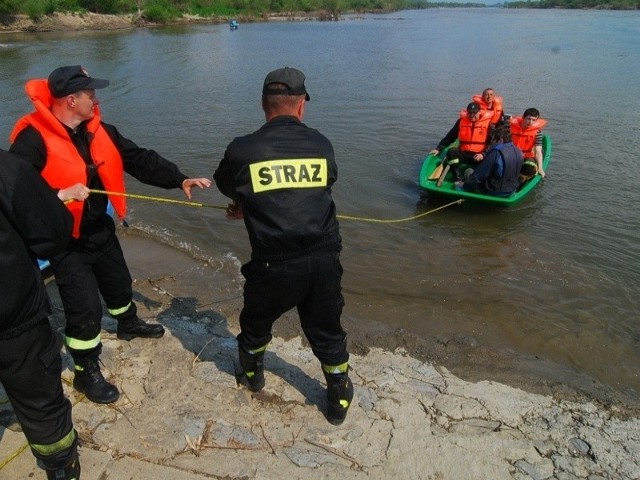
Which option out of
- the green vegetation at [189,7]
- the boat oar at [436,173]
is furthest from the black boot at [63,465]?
the green vegetation at [189,7]

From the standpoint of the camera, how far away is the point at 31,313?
2.24 meters

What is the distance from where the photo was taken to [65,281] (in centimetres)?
314

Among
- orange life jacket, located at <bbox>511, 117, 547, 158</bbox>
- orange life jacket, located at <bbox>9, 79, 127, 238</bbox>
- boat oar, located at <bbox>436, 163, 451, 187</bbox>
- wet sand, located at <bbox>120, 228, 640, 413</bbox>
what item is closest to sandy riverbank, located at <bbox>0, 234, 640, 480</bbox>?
wet sand, located at <bbox>120, 228, 640, 413</bbox>

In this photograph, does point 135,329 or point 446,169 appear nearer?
point 135,329

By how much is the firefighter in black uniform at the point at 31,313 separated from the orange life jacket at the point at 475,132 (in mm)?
7571

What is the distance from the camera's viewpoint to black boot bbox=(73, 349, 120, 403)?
325 cm

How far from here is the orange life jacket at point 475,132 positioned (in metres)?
8.61

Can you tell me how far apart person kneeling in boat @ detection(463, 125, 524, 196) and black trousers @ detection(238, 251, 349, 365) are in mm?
5298

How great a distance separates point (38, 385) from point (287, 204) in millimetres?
1480

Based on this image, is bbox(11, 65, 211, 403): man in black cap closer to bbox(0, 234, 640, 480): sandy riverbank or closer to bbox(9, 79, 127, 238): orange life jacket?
bbox(9, 79, 127, 238): orange life jacket

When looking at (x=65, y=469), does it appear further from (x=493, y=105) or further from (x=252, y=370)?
(x=493, y=105)

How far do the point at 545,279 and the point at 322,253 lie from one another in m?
4.40

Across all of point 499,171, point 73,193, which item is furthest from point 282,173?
point 499,171

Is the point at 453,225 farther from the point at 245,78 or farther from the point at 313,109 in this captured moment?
the point at 245,78
